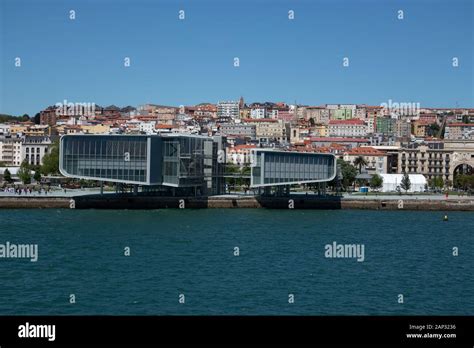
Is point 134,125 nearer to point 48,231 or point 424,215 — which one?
point 424,215

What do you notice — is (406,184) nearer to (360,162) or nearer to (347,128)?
(360,162)

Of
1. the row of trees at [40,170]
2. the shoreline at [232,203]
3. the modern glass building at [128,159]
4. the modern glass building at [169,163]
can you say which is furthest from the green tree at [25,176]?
the modern glass building at [128,159]

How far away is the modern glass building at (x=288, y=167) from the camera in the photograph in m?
36.0

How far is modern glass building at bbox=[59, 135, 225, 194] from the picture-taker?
34031 millimetres

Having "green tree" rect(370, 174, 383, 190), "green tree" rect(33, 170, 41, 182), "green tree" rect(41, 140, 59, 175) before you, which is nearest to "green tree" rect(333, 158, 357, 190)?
"green tree" rect(370, 174, 383, 190)

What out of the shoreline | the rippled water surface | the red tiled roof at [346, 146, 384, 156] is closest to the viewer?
the rippled water surface

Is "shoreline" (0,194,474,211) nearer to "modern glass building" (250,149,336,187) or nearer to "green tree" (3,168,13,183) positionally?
"modern glass building" (250,149,336,187)

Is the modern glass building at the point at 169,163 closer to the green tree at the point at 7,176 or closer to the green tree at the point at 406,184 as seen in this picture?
the green tree at the point at 406,184

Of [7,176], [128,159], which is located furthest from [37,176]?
[128,159]

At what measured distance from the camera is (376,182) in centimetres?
4878

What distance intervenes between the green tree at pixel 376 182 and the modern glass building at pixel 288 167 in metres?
11.9

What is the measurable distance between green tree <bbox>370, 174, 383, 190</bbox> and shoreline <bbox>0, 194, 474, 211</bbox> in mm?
9420
